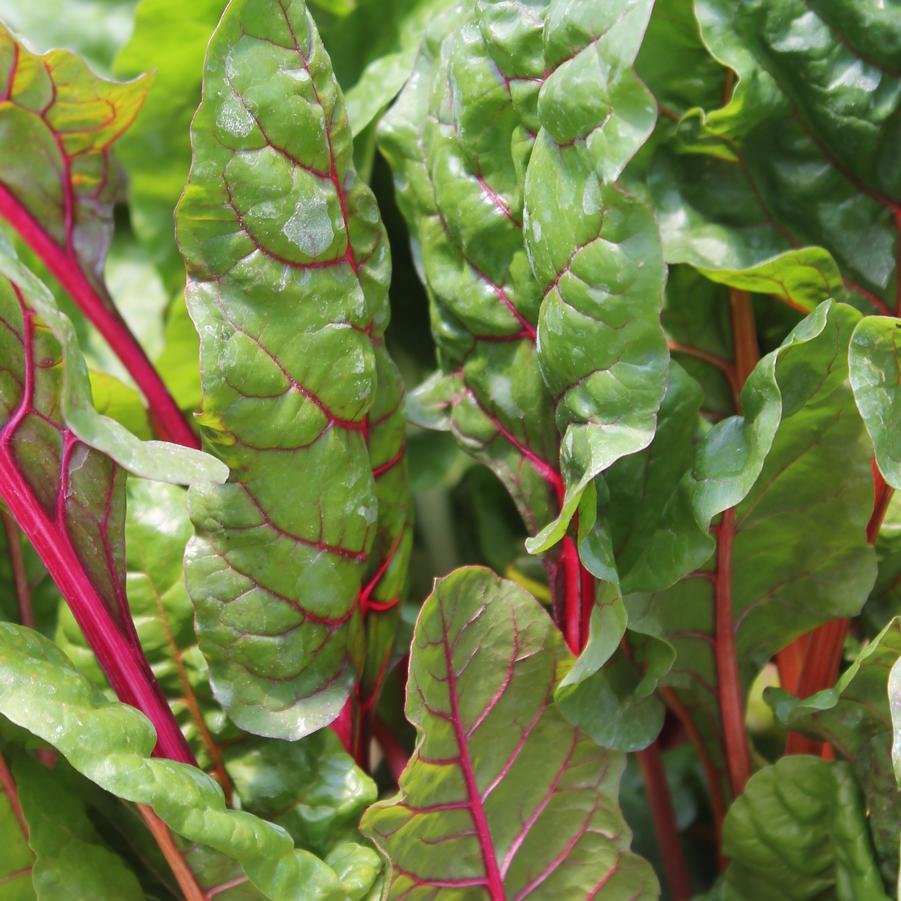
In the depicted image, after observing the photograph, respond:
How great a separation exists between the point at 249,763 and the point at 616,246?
397 mm

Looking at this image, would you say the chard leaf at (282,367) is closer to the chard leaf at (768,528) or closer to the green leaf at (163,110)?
the chard leaf at (768,528)

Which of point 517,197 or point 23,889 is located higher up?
point 517,197

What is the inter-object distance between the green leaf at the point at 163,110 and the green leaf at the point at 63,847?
0.41 m

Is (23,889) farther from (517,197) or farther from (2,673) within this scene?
(517,197)

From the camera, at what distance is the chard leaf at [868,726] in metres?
0.64

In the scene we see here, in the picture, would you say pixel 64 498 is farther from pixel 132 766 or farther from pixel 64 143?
pixel 64 143

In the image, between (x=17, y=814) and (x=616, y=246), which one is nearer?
(x=616, y=246)

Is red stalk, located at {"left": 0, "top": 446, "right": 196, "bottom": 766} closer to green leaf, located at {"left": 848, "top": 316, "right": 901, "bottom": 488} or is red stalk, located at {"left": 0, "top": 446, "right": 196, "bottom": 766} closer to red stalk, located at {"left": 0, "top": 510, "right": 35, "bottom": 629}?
red stalk, located at {"left": 0, "top": 510, "right": 35, "bottom": 629}

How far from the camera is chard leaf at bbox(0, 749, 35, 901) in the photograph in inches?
25.5

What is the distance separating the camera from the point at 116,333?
803 mm

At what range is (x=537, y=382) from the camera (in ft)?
2.23

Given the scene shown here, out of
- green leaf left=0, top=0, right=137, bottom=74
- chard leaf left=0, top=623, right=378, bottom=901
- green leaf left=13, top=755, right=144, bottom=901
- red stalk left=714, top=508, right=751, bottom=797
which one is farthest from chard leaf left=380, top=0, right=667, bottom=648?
green leaf left=0, top=0, right=137, bottom=74

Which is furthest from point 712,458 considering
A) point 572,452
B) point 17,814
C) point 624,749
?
point 17,814

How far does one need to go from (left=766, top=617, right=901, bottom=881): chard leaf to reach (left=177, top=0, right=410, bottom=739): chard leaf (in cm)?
29
